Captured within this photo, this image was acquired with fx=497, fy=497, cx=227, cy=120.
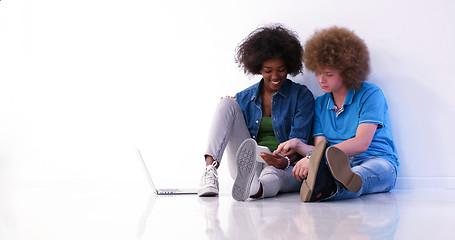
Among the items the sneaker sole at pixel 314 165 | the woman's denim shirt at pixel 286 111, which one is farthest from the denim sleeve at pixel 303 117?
the sneaker sole at pixel 314 165

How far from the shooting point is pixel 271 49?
2.51 metres

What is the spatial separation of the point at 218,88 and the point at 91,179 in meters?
0.98

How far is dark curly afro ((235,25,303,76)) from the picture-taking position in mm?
2516

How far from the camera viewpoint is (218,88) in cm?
289

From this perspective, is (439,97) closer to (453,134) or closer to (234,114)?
(453,134)

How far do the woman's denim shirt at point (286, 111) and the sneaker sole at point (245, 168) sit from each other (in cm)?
53

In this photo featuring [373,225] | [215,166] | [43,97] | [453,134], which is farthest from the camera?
[43,97]

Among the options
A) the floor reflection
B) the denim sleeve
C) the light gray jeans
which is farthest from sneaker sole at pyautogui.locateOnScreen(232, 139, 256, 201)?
the denim sleeve

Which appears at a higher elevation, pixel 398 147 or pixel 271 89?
pixel 271 89

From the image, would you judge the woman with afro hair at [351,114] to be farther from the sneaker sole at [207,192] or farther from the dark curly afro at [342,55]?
the sneaker sole at [207,192]

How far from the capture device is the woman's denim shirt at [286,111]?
2490 mm

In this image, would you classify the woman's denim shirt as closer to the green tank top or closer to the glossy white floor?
the green tank top

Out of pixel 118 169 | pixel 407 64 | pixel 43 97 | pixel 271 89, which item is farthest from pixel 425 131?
pixel 43 97

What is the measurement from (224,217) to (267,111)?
105 cm
